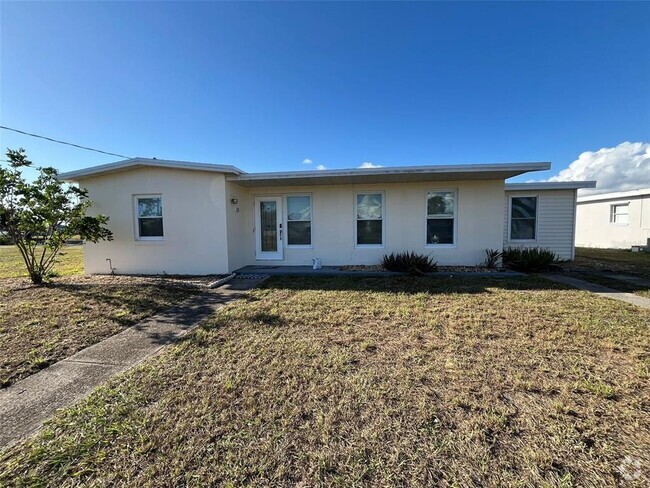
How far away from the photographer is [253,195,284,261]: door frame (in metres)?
9.39

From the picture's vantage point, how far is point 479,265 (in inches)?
358

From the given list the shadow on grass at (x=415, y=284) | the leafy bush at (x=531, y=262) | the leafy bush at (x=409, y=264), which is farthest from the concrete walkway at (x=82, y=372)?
the leafy bush at (x=531, y=262)

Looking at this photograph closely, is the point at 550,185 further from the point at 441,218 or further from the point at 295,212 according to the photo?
the point at 295,212

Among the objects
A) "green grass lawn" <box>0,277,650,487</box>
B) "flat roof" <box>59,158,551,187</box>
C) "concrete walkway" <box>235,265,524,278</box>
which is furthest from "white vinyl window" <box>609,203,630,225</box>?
"green grass lawn" <box>0,277,650,487</box>

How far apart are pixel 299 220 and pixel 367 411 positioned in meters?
7.51

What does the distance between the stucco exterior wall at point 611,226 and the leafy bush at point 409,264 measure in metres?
14.2

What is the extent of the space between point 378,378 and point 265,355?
1305mm

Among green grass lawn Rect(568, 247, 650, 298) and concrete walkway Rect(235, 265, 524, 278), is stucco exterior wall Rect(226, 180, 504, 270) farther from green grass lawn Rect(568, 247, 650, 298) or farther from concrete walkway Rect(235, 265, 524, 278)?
green grass lawn Rect(568, 247, 650, 298)

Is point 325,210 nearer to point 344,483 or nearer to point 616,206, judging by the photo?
point 344,483

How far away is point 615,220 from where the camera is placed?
634 inches

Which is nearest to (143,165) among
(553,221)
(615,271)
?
(553,221)

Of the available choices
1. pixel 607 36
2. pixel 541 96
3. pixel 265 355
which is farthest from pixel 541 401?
pixel 541 96

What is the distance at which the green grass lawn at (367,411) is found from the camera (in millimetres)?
1740

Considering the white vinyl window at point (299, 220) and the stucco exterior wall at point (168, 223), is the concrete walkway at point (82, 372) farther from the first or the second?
the white vinyl window at point (299, 220)
